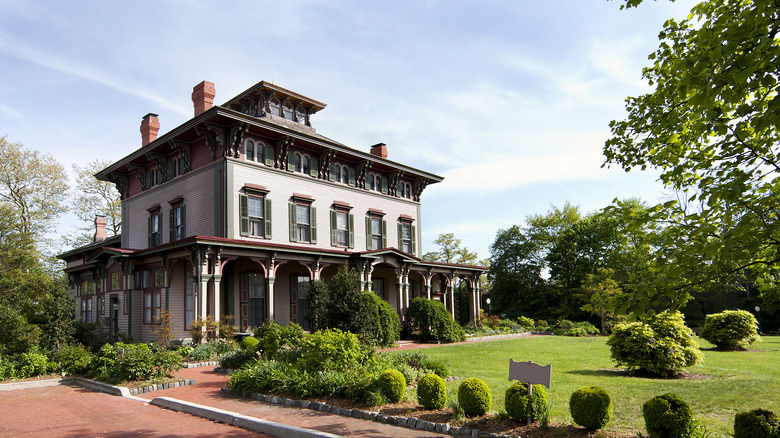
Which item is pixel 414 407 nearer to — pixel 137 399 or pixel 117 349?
pixel 137 399

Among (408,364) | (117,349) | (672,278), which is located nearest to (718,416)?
(672,278)

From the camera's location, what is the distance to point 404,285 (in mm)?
28766

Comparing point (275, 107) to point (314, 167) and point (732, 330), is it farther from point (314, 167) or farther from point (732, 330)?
point (732, 330)

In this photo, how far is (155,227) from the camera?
27.8m

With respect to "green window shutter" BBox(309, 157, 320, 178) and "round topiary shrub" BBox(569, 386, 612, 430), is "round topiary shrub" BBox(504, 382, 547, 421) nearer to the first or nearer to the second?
"round topiary shrub" BBox(569, 386, 612, 430)

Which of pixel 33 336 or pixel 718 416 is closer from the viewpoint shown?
pixel 718 416

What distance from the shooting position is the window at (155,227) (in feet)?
89.7

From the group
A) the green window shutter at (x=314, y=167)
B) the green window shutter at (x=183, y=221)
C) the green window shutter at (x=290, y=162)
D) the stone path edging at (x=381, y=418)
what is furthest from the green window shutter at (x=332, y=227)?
the stone path edging at (x=381, y=418)

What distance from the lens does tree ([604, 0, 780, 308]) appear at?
15.1 feet

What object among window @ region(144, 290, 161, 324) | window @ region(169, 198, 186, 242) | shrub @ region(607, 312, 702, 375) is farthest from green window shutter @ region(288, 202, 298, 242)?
shrub @ region(607, 312, 702, 375)

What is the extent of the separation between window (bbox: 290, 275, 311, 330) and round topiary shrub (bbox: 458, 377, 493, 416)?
1833 cm

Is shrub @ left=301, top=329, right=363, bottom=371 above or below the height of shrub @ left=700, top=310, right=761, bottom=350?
above

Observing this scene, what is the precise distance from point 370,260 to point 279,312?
201 inches

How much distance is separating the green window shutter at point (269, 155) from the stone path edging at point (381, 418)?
50.0 feet
